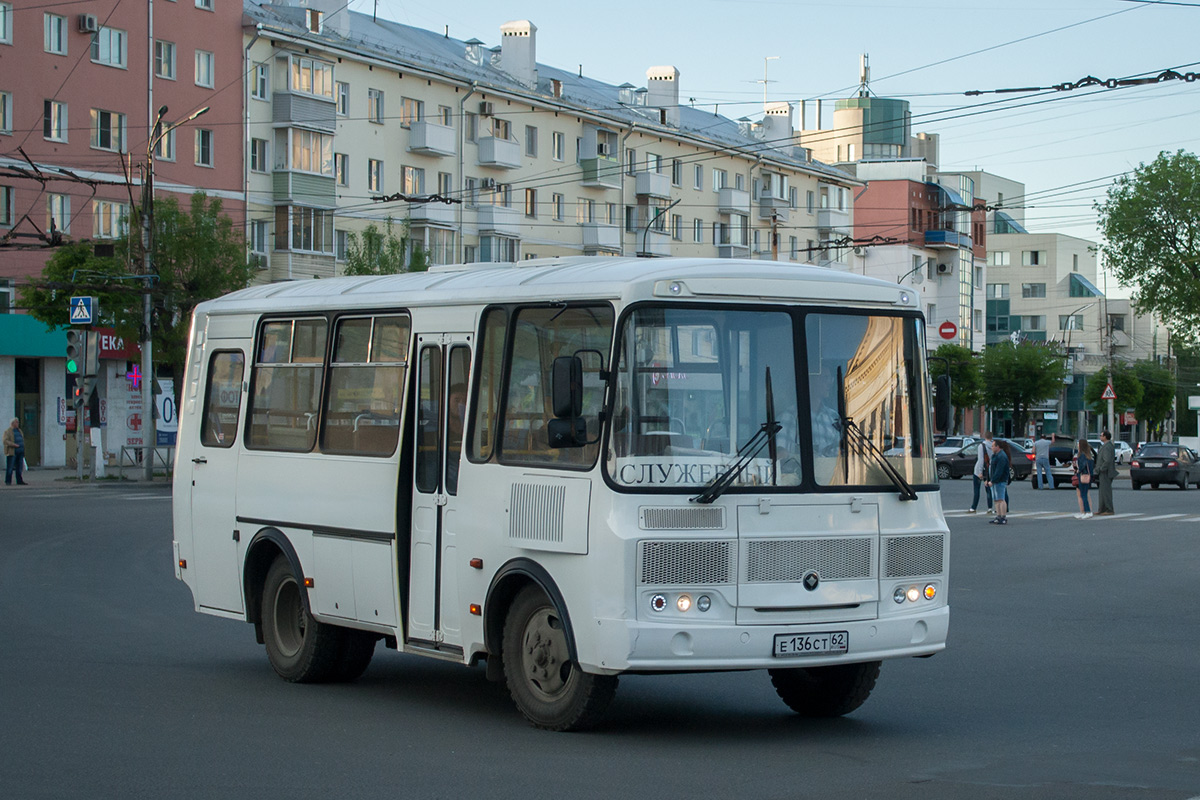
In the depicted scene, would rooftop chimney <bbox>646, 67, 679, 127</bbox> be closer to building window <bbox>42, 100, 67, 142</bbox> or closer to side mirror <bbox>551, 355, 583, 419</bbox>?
building window <bbox>42, 100, 67, 142</bbox>

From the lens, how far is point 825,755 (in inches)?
332

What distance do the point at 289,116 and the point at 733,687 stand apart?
46.6 m

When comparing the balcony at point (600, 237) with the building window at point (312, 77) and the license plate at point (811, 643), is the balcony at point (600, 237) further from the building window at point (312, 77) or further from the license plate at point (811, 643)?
the license plate at point (811, 643)

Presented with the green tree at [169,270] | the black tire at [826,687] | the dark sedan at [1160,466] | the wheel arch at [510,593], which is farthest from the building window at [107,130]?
the black tire at [826,687]

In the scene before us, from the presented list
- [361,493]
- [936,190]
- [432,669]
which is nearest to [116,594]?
[432,669]

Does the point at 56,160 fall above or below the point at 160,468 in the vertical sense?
above

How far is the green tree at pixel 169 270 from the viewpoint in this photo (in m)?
45.3

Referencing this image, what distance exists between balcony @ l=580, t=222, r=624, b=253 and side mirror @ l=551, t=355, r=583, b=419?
60.8m

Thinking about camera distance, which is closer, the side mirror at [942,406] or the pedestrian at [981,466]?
the side mirror at [942,406]

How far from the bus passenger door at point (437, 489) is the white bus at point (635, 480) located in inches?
0.8

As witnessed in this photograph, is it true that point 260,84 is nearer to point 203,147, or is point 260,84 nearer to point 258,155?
point 258,155

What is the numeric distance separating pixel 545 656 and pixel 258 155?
4867 centimetres

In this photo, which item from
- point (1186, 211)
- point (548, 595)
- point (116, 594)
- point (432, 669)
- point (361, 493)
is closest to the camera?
point (548, 595)

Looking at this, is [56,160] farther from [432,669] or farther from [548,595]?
[548,595]
